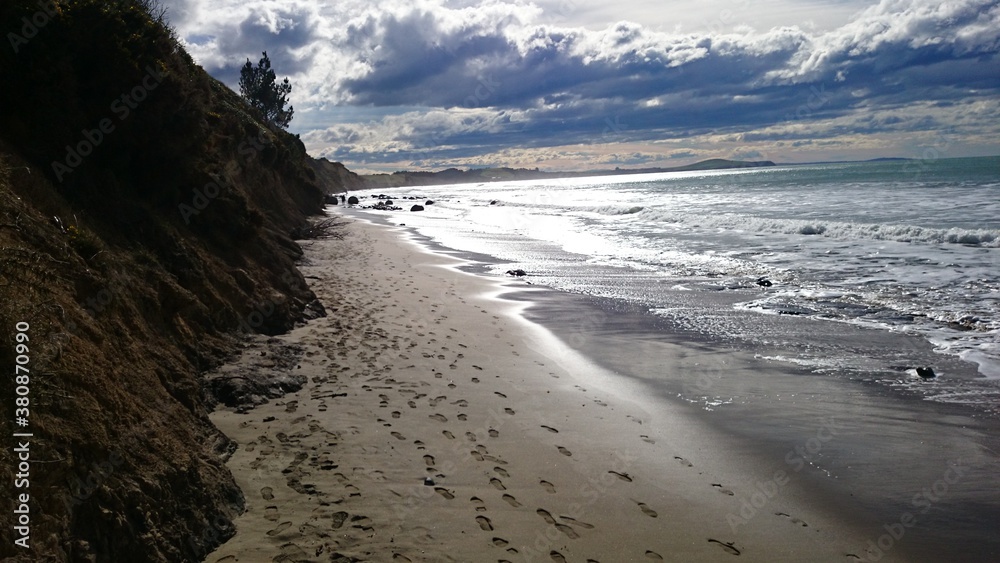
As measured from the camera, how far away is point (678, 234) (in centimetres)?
2788

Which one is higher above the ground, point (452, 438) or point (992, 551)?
point (452, 438)

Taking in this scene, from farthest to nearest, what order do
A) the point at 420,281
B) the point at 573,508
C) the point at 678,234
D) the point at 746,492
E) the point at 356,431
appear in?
the point at 678,234, the point at 420,281, the point at 356,431, the point at 746,492, the point at 573,508

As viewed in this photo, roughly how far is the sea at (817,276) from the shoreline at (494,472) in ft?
9.07

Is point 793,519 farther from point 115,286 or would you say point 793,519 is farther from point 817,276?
point 817,276

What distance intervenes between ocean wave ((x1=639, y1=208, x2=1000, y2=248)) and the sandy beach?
653 inches

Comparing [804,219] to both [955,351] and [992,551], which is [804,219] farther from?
[992,551]

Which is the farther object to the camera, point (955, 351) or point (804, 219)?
point (804, 219)

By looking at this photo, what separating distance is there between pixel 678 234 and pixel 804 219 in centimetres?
687

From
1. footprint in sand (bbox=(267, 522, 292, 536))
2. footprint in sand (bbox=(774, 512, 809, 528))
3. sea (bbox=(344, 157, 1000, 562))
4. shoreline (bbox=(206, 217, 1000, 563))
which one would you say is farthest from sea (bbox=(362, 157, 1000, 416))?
footprint in sand (bbox=(267, 522, 292, 536))

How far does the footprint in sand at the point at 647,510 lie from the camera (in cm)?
494

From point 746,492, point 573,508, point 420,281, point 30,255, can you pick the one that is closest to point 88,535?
point 30,255

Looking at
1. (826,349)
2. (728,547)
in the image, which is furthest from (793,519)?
(826,349)

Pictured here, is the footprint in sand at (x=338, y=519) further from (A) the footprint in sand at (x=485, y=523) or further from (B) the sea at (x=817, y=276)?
(B) the sea at (x=817, y=276)

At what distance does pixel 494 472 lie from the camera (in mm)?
5430
